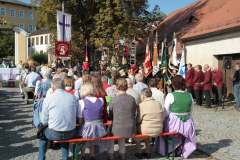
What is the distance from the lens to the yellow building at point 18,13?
6925cm

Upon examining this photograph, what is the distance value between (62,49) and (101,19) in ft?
25.5

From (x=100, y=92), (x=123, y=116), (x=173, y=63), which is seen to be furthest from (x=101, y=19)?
(x=123, y=116)

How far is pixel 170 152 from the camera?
5406mm

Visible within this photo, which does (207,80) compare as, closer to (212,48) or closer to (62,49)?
(212,48)

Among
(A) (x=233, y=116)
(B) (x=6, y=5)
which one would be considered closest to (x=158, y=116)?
(A) (x=233, y=116)

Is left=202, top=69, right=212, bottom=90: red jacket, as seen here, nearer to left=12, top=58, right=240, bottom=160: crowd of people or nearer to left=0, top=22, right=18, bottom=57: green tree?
left=12, top=58, right=240, bottom=160: crowd of people

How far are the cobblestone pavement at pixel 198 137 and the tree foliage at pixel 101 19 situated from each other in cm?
1235

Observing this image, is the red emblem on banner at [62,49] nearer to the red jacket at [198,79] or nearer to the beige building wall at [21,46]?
the red jacket at [198,79]

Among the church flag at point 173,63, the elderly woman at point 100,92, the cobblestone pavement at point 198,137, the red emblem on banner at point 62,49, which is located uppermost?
the red emblem on banner at point 62,49

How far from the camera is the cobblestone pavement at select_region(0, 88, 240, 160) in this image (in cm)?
539

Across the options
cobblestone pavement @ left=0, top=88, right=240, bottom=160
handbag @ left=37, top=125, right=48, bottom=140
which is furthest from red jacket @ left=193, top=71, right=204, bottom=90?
handbag @ left=37, top=125, right=48, bottom=140

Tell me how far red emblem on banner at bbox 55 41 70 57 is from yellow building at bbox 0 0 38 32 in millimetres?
61102

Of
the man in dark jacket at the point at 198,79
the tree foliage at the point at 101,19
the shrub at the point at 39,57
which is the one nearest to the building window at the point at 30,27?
the shrub at the point at 39,57

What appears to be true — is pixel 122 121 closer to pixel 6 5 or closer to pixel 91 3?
pixel 91 3
